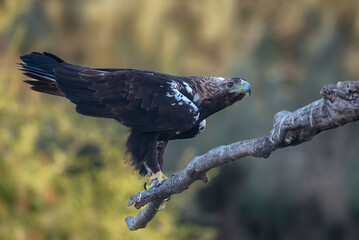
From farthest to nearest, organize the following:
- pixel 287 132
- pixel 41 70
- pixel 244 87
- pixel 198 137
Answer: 1. pixel 198 137
2. pixel 244 87
3. pixel 41 70
4. pixel 287 132

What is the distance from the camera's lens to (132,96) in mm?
3145

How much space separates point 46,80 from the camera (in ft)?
9.25

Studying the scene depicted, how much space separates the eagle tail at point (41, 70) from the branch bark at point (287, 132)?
25.4 inches

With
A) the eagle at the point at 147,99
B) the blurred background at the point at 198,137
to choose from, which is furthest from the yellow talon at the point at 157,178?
the blurred background at the point at 198,137

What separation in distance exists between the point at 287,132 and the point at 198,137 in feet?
23.1

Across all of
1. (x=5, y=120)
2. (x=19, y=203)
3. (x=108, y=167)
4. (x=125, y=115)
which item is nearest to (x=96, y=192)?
(x=108, y=167)

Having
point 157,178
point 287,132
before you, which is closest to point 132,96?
point 157,178

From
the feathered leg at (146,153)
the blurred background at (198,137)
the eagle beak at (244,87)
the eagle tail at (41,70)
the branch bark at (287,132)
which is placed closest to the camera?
the branch bark at (287,132)

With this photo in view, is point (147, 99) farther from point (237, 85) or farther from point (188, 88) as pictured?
point (237, 85)

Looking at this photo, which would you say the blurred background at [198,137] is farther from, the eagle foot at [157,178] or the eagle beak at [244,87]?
the eagle beak at [244,87]

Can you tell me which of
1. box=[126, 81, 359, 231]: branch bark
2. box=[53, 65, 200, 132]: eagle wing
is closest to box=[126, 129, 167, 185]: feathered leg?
box=[53, 65, 200, 132]: eagle wing

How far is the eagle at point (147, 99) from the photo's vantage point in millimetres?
2910

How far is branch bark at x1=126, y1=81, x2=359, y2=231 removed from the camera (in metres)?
2.02

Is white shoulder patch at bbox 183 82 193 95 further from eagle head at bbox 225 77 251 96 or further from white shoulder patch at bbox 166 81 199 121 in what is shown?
eagle head at bbox 225 77 251 96
